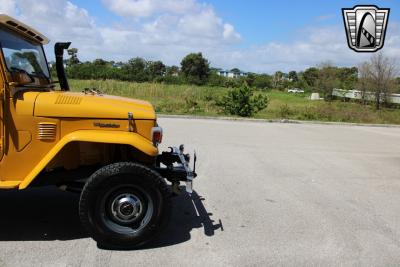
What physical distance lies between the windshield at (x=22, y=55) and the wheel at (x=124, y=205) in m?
1.46

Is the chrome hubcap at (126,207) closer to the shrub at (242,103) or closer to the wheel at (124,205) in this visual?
the wheel at (124,205)

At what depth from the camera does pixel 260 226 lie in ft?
17.6

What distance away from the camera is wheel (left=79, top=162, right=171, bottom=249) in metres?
4.30

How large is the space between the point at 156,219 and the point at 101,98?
1.39 metres

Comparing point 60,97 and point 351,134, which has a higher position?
point 60,97

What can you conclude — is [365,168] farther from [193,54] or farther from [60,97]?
[193,54]

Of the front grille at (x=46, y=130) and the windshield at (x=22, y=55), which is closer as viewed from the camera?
the front grille at (x=46, y=130)

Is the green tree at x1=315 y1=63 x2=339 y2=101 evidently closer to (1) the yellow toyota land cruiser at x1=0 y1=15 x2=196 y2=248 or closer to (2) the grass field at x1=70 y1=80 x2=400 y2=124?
(2) the grass field at x1=70 y1=80 x2=400 y2=124

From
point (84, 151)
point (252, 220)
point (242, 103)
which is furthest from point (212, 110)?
point (84, 151)

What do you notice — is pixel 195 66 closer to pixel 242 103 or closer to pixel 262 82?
pixel 262 82

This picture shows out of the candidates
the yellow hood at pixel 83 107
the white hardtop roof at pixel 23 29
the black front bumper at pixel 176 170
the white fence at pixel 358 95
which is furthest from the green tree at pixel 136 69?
the yellow hood at pixel 83 107

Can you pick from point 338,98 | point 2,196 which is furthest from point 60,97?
point 338,98

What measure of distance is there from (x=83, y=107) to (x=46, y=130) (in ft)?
1.35

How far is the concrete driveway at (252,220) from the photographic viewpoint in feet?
14.3
